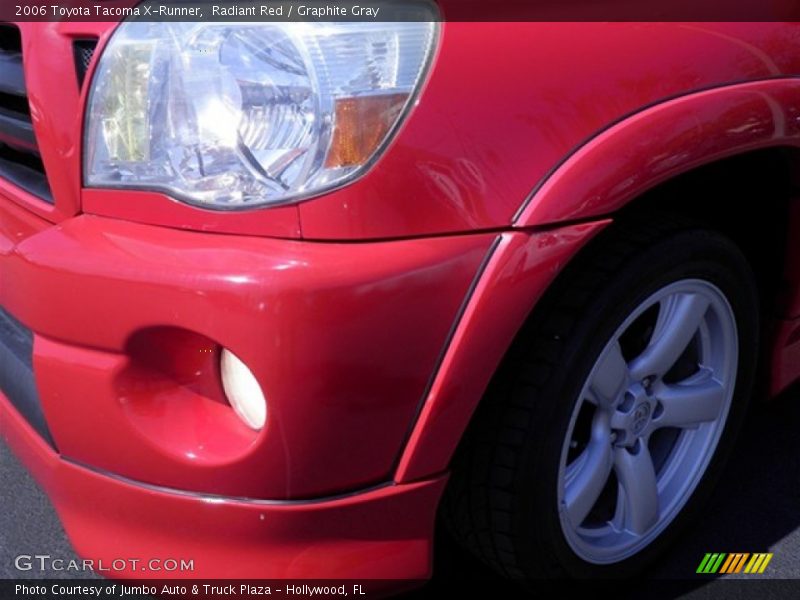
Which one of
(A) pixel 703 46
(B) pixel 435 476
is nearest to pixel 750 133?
(A) pixel 703 46

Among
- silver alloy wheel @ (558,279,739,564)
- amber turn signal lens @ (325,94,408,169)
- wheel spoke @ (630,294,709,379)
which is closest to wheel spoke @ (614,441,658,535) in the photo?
silver alloy wheel @ (558,279,739,564)

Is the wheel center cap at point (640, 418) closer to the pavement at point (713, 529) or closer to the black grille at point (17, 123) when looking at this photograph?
the pavement at point (713, 529)

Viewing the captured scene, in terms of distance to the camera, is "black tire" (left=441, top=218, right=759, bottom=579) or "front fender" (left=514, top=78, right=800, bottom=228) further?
"black tire" (left=441, top=218, right=759, bottom=579)

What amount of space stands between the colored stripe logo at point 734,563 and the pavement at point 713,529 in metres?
0.01

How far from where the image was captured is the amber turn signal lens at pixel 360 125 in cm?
134

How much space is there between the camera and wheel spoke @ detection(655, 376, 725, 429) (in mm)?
1924

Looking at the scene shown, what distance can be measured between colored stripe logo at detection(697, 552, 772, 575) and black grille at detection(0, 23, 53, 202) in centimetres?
157

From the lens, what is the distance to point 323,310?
130 cm

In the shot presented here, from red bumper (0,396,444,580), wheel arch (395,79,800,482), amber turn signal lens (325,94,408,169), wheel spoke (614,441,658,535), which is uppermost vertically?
amber turn signal lens (325,94,408,169)

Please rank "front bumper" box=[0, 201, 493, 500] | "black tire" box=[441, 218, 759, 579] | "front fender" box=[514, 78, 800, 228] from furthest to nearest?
"black tire" box=[441, 218, 759, 579]
"front fender" box=[514, 78, 800, 228]
"front bumper" box=[0, 201, 493, 500]

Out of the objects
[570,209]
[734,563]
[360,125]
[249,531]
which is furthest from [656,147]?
[734,563]

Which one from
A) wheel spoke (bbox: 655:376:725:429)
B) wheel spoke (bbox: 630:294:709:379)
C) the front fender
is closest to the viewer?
the front fender

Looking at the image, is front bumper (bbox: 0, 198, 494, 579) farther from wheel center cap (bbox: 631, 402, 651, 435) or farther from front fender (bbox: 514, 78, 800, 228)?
wheel center cap (bbox: 631, 402, 651, 435)

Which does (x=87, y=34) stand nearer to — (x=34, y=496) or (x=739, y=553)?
(x=34, y=496)
